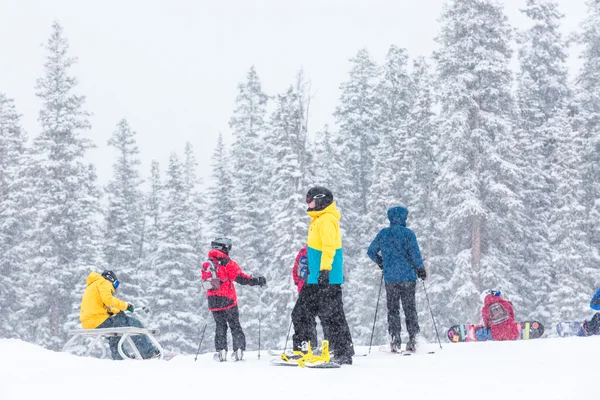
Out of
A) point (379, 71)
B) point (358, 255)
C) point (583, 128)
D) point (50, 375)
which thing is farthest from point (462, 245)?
point (50, 375)

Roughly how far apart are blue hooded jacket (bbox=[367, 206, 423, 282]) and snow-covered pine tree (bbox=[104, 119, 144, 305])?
95.5ft

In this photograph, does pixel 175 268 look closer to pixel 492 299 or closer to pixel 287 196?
pixel 287 196

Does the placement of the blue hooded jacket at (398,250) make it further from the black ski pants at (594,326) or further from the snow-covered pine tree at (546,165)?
the snow-covered pine tree at (546,165)

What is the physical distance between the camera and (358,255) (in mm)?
44781

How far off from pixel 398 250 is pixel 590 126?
27143mm

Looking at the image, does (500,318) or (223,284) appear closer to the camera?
(223,284)

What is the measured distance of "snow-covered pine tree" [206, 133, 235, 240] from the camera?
153 feet

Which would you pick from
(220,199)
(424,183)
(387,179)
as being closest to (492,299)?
(387,179)

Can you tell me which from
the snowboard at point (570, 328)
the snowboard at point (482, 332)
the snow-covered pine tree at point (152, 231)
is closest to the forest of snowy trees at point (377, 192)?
the snow-covered pine tree at point (152, 231)

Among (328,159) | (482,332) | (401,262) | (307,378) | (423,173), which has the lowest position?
(307,378)

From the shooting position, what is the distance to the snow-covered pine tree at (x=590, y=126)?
1286 inches

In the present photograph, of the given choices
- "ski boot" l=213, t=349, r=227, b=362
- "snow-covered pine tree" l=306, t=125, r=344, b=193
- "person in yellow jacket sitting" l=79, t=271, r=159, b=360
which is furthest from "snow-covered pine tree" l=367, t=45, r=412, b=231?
"ski boot" l=213, t=349, r=227, b=362

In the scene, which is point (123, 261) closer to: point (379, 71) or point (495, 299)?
point (379, 71)

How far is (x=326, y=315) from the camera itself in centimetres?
940
